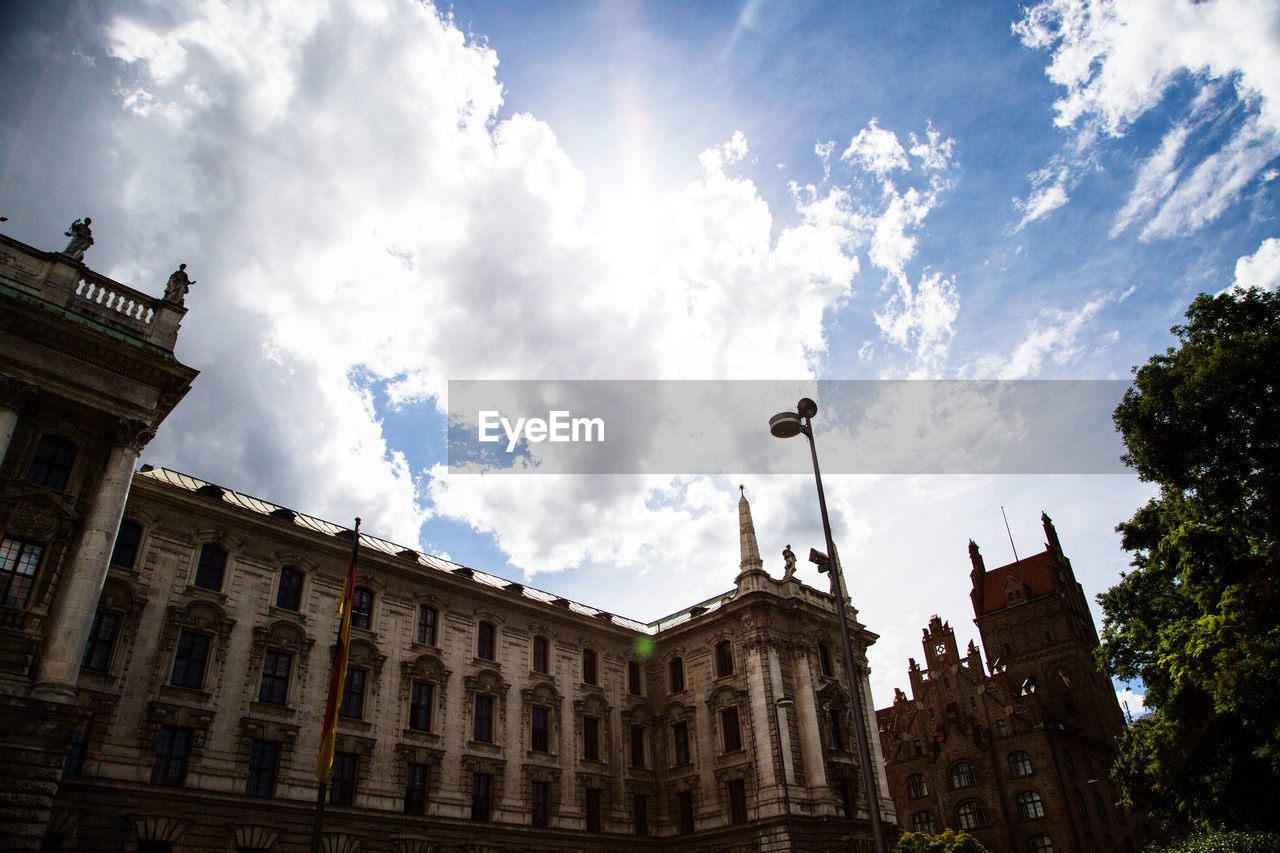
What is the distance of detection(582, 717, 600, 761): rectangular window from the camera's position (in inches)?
1555

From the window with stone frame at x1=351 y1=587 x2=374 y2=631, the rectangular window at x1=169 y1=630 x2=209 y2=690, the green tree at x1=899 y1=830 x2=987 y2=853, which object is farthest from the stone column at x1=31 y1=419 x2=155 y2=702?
the green tree at x1=899 y1=830 x2=987 y2=853

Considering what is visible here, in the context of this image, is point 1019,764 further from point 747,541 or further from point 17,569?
point 17,569

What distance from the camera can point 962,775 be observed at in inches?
2422

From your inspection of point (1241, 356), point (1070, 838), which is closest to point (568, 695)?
point (1241, 356)

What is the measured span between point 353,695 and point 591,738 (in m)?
13.9

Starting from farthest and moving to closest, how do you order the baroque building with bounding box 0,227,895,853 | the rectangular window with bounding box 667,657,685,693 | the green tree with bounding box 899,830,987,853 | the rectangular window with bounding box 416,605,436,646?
1. the green tree with bounding box 899,830,987,853
2. the rectangular window with bounding box 667,657,685,693
3. the rectangular window with bounding box 416,605,436,646
4. the baroque building with bounding box 0,227,895,853

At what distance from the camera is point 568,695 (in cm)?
3984

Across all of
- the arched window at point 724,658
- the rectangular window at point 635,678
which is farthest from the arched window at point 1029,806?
the rectangular window at point 635,678

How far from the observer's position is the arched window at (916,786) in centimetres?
6344

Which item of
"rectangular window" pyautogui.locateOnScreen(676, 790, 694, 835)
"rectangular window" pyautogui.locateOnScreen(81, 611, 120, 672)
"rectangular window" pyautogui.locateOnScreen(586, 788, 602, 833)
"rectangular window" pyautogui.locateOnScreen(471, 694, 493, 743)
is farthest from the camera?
"rectangular window" pyautogui.locateOnScreen(676, 790, 694, 835)

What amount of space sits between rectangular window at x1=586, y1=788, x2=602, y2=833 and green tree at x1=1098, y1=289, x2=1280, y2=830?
77.5ft

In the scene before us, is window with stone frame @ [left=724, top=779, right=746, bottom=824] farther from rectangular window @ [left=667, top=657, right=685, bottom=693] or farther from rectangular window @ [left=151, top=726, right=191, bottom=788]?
rectangular window @ [left=151, top=726, right=191, bottom=788]

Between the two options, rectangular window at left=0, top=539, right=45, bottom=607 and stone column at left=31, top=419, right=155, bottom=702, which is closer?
stone column at left=31, top=419, right=155, bottom=702

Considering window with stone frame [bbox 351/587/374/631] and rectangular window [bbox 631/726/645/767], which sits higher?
window with stone frame [bbox 351/587/374/631]
